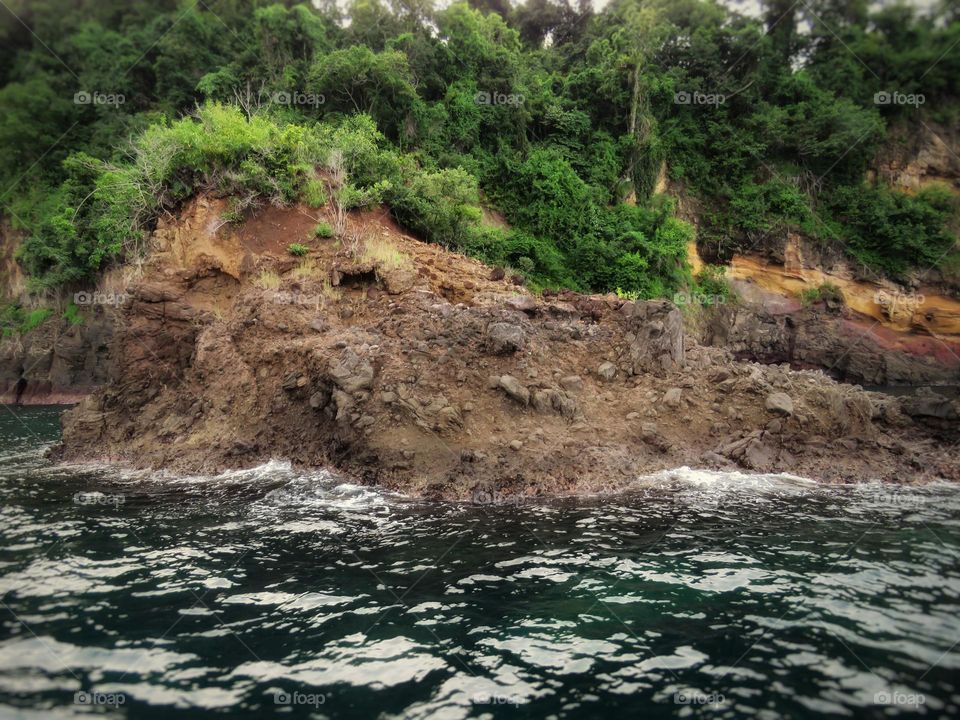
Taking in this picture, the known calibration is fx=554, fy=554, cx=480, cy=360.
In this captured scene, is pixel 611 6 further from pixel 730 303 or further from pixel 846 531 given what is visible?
pixel 846 531

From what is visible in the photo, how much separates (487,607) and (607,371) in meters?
6.28

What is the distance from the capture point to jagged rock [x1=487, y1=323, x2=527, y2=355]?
32.7 feet

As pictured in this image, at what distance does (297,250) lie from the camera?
42.3ft

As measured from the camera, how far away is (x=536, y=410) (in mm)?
9539

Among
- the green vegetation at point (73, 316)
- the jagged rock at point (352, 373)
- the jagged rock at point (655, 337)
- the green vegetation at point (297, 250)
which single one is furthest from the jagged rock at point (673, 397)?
the green vegetation at point (73, 316)

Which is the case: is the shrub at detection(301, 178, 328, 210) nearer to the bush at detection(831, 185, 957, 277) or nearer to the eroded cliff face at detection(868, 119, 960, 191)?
the bush at detection(831, 185, 957, 277)

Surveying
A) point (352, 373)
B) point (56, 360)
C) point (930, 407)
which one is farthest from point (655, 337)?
point (56, 360)

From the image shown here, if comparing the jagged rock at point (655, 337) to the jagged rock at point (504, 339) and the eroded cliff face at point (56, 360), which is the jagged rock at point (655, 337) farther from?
the eroded cliff face at point (56, 360)

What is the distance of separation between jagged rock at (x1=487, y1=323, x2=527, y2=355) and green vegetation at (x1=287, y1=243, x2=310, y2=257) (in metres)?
5.47

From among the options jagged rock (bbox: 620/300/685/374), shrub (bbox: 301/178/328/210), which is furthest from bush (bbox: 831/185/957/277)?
shrub (bbox: 301/178/328/210)

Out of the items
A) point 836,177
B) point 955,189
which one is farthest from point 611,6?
point 955,189

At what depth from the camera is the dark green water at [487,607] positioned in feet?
12.0

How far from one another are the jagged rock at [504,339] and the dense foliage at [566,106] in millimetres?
9300

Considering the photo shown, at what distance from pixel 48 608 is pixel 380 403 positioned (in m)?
5.07
